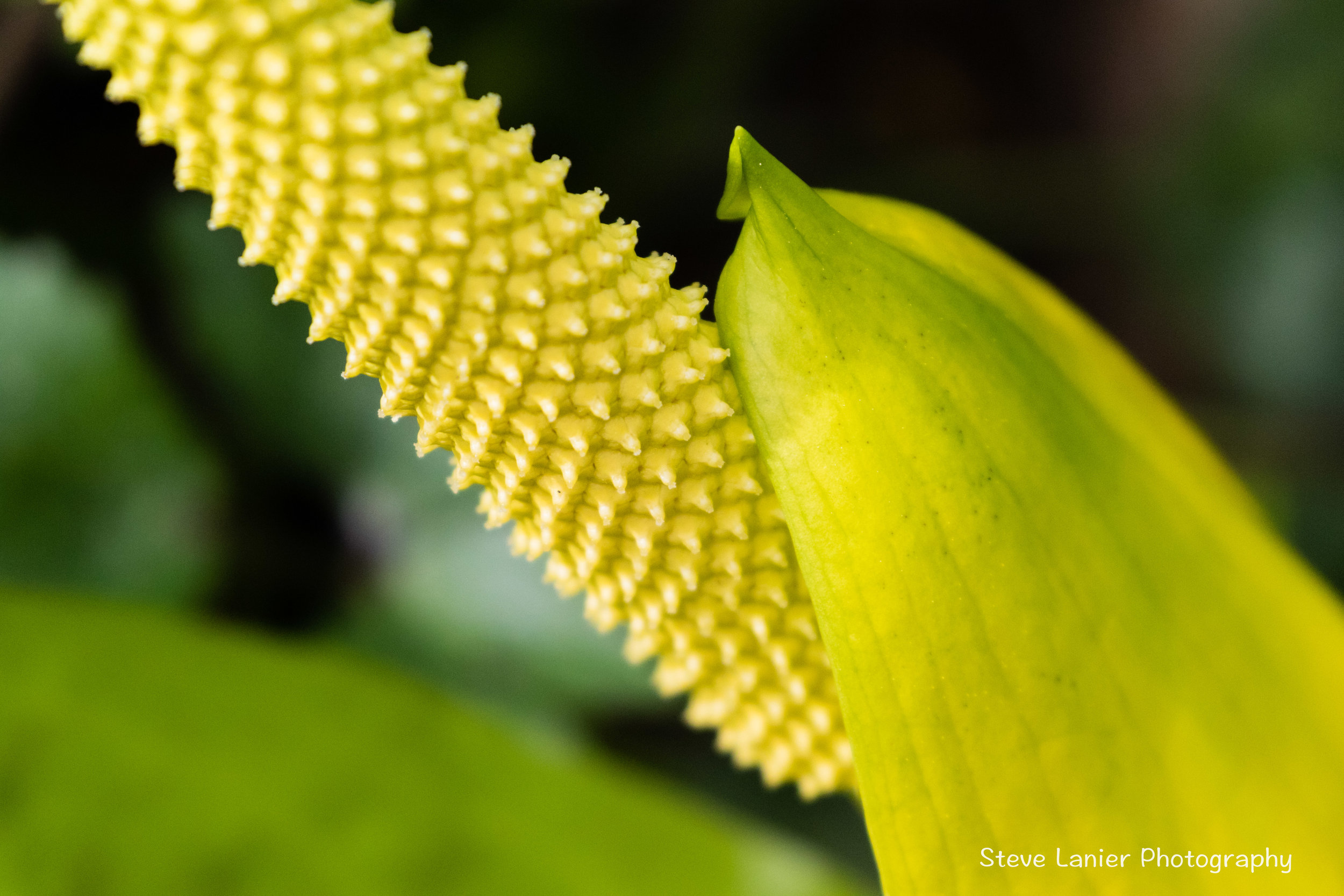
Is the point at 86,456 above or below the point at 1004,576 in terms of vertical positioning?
above

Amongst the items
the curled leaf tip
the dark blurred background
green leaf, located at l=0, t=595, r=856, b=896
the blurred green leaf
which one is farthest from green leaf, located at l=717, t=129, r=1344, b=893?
the blurred green leaf

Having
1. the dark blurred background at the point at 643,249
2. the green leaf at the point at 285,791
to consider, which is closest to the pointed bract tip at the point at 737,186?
the green leaf at the point at 285,791

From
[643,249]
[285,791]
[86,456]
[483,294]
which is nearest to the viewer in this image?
[483,294]

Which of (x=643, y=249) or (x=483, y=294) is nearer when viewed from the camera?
(x=483, y=294)

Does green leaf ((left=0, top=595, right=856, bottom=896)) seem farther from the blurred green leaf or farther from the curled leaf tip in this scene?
the curled leaf tip

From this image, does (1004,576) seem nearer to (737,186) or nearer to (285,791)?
(737,186)

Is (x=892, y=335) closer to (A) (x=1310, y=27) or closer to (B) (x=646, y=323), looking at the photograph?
(B) (x=646, y=323)

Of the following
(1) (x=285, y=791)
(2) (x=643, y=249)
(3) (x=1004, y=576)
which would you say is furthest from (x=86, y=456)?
(3) (x=1004, y=576)

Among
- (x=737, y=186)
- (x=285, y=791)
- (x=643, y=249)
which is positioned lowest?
(x=285, y=791)
